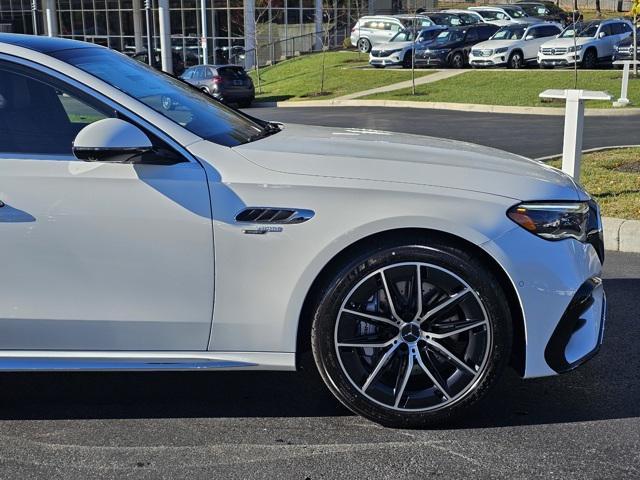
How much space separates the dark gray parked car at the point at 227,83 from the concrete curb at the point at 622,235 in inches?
832

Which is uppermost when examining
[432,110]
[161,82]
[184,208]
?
[161,82]

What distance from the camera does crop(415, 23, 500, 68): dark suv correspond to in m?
31.4

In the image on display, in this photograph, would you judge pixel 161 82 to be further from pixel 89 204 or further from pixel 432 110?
pixel 432 110

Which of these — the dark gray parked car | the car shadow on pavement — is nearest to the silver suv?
the dark gray parked car

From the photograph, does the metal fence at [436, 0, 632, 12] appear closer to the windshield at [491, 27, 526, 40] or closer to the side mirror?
the windshield at [491, 27, 526, 40]

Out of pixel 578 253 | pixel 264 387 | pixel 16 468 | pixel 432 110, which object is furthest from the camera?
pixel 432 110

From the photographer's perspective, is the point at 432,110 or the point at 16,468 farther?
the point at 432,110

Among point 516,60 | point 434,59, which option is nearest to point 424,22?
point 434,59

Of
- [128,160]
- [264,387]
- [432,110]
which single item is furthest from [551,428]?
[432,110]

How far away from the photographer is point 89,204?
11.3ft

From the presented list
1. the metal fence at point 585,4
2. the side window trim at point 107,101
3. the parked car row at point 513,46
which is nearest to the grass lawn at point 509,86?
the parked car row at point 513,46

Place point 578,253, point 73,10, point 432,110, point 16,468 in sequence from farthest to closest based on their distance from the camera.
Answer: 1. point 73,10
2. point 432,110
3. point 578,253
4. point 16,468

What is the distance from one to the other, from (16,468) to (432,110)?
19593 millimetres

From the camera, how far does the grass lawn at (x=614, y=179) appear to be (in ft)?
24.9
